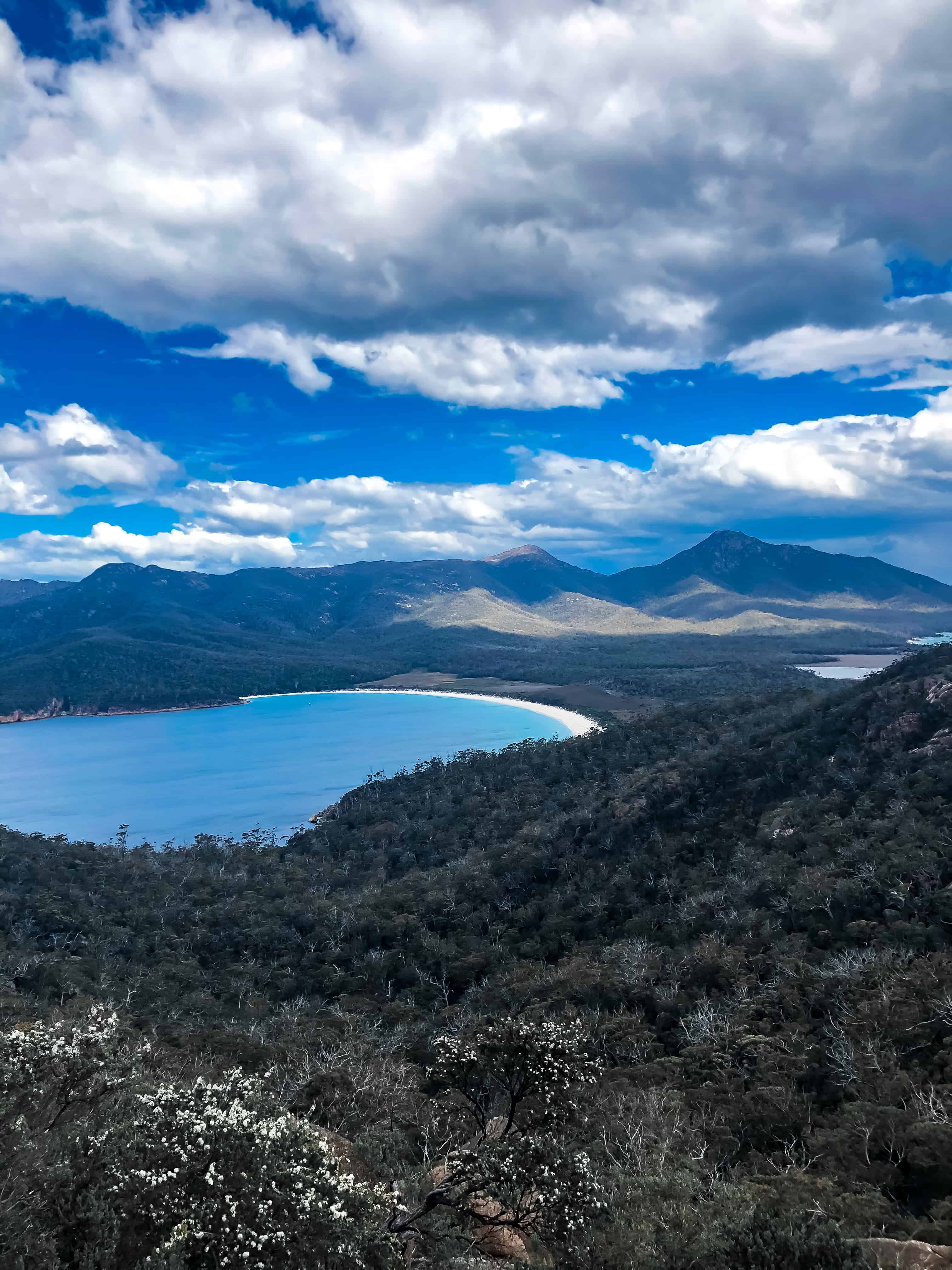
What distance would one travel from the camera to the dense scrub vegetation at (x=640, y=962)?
1530 centimetres

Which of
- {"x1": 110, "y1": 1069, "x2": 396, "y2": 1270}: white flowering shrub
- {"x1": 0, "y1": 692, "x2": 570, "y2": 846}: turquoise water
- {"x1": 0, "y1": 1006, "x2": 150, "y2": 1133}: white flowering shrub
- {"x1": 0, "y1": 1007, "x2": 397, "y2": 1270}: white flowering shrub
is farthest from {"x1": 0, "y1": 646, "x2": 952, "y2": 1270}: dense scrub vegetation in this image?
{"x1": 0, "y1": 692, "x2": 570, "y2": 846}: turquoise water

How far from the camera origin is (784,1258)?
11.0 meters

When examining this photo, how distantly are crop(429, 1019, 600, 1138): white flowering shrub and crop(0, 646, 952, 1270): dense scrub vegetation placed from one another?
740 mm

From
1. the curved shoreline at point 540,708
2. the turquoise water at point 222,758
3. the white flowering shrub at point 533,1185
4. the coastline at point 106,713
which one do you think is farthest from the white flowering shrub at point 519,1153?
the coastline at point 106,713

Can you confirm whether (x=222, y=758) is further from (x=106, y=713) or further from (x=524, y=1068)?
(x=524, y=1068)

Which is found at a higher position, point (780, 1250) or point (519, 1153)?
point (519, 1153)

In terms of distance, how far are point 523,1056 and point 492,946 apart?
27098mm

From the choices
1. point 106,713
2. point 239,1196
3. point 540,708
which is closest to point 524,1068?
point 239,1196

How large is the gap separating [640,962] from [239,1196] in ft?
77.2

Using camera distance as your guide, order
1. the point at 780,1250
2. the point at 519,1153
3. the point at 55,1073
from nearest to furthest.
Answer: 1. the point at 780,1250
2. the point at 519,1153
3. the point at 55,1073

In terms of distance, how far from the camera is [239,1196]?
36.4 ft

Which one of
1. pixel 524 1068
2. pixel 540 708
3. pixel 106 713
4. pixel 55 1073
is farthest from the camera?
pixel 106 713

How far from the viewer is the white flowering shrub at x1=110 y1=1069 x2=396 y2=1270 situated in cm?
1045

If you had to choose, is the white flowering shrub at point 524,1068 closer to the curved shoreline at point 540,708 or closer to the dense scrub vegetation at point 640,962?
the dense scrub vegetation at point 640,962
